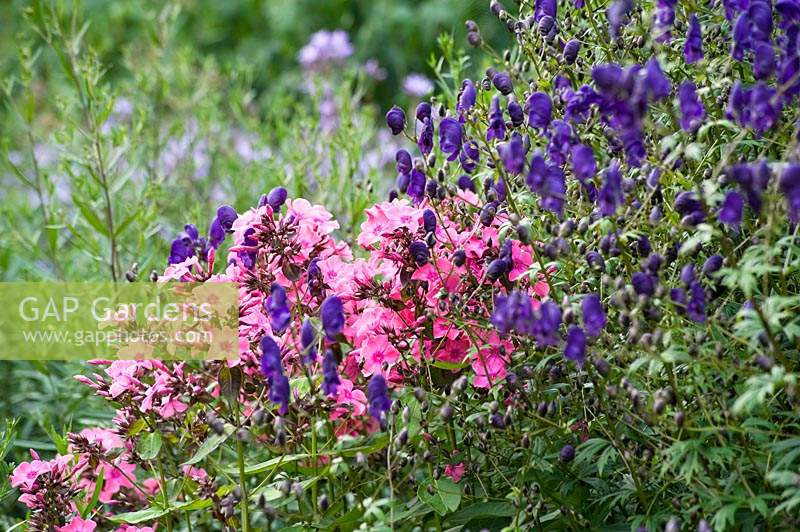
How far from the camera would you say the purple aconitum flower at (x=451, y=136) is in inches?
85.6

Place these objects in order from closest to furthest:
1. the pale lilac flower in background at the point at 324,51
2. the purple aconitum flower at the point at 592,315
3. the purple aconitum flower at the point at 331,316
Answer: the purple aconitum flower at the point at 592,315
the purple aconitum flower at the point at 331,316
the pale lilac flower in background at the point at 324,51

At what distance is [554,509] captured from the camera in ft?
7.47

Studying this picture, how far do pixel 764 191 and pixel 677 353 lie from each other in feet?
1.08

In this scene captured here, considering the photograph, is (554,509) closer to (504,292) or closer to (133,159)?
(504,292)

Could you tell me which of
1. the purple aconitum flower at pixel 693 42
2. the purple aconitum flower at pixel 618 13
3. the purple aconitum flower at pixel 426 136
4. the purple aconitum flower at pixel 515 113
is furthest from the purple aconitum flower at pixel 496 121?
the purple aconitum flower at pixel 693 42

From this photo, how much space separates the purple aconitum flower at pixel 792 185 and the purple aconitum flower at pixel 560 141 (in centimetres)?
46

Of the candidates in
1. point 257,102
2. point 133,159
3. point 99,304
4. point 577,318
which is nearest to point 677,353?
point 577,318

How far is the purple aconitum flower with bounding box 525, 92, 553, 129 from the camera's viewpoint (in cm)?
201

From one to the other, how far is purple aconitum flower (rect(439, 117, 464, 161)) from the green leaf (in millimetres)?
917

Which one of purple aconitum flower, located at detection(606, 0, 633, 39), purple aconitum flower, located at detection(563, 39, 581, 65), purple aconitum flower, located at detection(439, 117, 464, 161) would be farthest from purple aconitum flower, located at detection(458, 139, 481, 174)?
purple aconitum flower, located at detection(606, 0, 633, 39)

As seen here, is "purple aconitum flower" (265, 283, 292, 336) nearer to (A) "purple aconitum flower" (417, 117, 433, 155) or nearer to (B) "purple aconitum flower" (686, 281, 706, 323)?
(A) "purple aconitum flower" (417, 117, 433, 155)

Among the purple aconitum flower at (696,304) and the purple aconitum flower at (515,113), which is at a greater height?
the purple aconitum flower at (515,113)

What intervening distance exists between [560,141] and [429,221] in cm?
39

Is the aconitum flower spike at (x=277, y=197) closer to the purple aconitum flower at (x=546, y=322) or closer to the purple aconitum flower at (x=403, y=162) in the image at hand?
the purple aconitum flower at (x=403, y=162)
